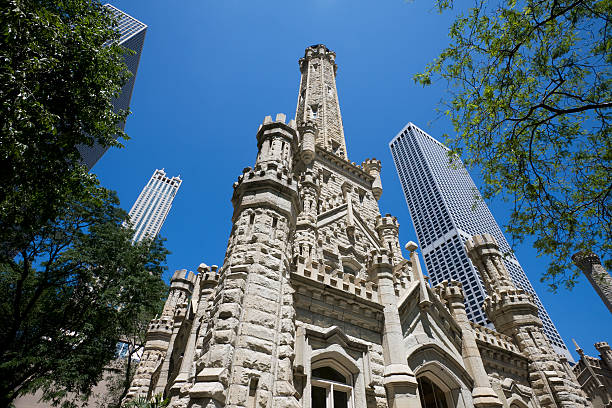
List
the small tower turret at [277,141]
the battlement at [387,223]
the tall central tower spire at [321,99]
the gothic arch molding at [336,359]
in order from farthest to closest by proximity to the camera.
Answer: the tall central tower spire at [321,99]
the battlement at [387,223]
the small tower turret at [277,141]
the gothic arch molding at [336,359]

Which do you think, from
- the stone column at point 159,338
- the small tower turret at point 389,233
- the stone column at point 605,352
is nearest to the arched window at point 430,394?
the small tower turret at point 389,233

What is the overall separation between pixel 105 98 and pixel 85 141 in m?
1.75

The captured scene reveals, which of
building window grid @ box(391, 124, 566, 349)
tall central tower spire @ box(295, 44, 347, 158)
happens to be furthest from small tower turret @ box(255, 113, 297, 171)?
building window grid @ box(391, 124, 566, 349)

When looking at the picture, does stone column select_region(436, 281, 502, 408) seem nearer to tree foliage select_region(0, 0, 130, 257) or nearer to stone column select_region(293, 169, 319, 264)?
stone column select_region(293, 169, 319, 264)

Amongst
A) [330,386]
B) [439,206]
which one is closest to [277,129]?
[330,386]

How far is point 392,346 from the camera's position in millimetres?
10430

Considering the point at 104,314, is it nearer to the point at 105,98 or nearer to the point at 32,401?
the point at 105,98

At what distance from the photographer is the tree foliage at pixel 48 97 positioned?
26.4 feet

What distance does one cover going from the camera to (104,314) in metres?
20.8

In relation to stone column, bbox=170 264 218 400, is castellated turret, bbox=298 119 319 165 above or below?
above

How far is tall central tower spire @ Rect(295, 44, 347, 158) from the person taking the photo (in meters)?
31.2

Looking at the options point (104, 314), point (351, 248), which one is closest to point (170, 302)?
point (104, 314)

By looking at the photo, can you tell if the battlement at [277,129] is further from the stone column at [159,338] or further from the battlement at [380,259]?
the stone column at [159,338]

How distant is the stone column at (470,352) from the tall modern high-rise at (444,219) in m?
81.6
